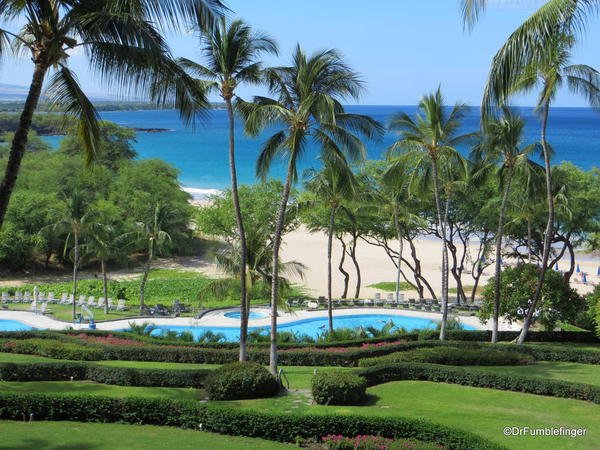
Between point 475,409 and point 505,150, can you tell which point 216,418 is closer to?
point 475,409

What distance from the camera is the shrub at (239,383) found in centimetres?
1335

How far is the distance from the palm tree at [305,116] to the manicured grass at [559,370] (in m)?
7.14

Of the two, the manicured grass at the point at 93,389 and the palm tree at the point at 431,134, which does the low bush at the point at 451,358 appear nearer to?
the palm tree at the point at 431,134

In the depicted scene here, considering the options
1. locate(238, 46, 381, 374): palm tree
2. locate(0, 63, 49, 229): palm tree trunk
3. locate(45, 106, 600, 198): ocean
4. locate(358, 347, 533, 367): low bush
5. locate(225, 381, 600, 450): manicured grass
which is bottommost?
locate(225, 381, 600, 450): manicured grass

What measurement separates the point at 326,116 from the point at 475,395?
25.9 ft

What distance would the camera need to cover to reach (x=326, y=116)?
15.4 m

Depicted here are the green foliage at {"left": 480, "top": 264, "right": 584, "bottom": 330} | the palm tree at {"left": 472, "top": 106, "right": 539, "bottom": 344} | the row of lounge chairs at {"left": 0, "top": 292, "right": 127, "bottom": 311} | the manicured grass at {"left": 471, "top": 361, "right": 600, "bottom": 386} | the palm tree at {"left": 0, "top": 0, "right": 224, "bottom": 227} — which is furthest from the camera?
the row of lounge chairs at {"left": 0, "top": 292, "right": 127, "bottom": 311}

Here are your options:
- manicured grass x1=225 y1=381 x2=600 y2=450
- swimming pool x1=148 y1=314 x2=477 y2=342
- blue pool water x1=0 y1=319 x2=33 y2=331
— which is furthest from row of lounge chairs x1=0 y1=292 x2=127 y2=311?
manicured grass x1=225 y1=381 x2=600 y2=450

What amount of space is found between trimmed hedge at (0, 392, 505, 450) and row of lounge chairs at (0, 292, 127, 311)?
20997 mm

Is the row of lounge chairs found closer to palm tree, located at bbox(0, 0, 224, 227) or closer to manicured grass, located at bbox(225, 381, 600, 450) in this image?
manicured grass, located at bbox(225, 381, 600, 450)

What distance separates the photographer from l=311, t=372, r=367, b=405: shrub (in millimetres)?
13047

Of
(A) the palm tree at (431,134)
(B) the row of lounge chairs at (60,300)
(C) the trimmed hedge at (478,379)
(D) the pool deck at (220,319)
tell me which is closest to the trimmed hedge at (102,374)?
(C) the trimmed hedge at (478,379)

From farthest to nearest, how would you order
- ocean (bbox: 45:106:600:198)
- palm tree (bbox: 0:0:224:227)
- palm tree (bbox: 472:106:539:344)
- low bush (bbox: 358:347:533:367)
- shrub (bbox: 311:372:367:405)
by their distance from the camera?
ocean (bbox: 45:106:600:198), palm tree (bbox: 472:106:539:344), low bush (bbox: 358:347:533:367), shrub (bbox: 311:372:367:405), palm tree (bbox: 0:0:224:227)

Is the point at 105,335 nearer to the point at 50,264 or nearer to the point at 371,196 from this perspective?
the point at 371,196
